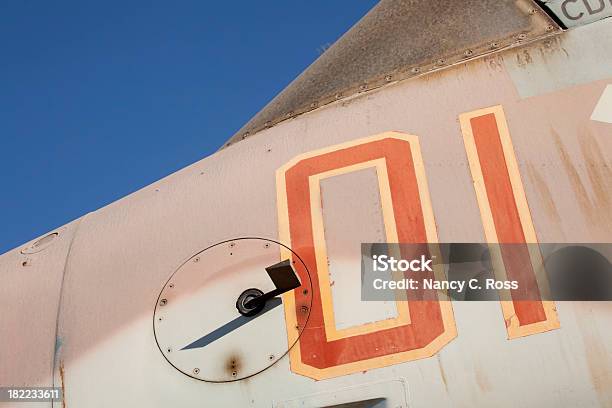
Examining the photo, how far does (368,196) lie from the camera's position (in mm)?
3586

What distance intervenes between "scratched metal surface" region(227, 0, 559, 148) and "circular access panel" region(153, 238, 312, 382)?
120 centimetres

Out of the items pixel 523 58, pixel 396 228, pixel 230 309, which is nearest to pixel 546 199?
pixel 396 228

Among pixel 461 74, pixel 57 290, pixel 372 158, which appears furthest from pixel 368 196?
pixel 57 290

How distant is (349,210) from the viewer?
3.57 m

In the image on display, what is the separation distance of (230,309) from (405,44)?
1.98m

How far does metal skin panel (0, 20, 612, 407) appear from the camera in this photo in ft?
9.93

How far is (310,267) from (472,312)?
80cm

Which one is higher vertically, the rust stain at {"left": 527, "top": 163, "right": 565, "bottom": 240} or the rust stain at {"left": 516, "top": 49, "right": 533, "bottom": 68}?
the rust stain at {"left": 516, "top": 49, "right": 533, "bottom": 68}

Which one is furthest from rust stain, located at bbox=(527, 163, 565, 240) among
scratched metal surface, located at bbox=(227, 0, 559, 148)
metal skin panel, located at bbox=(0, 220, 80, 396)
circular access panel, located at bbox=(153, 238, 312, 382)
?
metal skin panel, located at bbox=(0, 220, 80, 396)

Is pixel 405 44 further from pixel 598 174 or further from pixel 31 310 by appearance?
pixel 31 310

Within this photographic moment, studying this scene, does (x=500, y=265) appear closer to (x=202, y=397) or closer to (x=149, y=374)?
(x=202, y=397)

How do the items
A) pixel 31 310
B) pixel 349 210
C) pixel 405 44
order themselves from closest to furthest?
pixel 349 210 → pixel 31 310 → pixel 405 44

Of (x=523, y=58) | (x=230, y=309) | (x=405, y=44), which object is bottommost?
(x=230, y=309)

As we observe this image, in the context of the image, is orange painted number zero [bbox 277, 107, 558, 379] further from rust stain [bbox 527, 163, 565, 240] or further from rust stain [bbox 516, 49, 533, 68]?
rust stain [bbox 516, 49, 533, 68]
